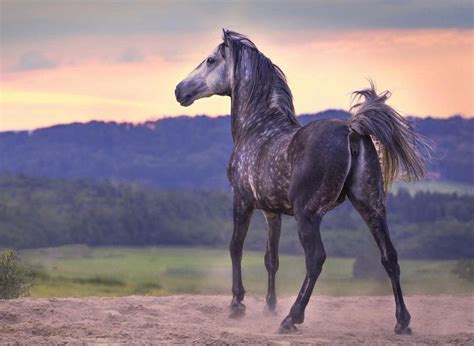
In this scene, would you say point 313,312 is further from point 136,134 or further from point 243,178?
point 136,134

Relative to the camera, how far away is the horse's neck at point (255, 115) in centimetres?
1220

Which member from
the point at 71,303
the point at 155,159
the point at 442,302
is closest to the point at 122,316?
the point at 71,303

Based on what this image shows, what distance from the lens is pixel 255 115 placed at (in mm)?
12461

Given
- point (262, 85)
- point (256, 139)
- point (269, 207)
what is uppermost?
point (262, 85)

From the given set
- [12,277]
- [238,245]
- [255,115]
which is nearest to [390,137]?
[255,115]

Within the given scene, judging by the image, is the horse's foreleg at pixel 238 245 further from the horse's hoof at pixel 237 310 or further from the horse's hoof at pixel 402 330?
the horse's hoof at pixel 402 330

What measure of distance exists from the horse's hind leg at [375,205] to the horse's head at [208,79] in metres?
2.90

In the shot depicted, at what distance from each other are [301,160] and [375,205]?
3.47 ft

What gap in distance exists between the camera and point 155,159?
58312mm

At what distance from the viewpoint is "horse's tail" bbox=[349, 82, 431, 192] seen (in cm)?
1074

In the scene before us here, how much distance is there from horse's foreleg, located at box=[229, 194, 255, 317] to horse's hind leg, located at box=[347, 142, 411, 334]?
1.80m

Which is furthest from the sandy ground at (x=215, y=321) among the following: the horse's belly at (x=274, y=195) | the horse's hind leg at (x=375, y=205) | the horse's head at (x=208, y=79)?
the horse's head at (x=208, y=79)

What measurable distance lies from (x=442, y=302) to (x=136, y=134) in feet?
160

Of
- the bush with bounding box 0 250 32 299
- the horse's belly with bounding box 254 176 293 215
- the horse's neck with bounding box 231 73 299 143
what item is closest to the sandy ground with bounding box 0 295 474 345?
the horse's belly with bounding box 254 176 293 215
